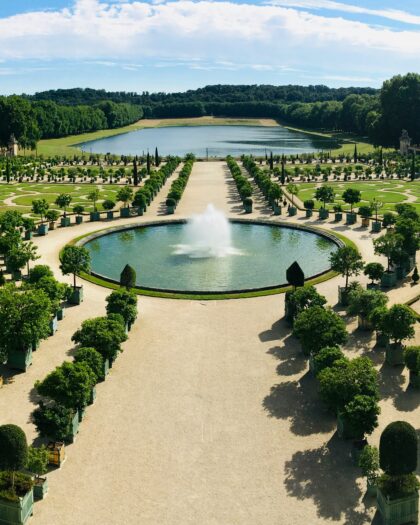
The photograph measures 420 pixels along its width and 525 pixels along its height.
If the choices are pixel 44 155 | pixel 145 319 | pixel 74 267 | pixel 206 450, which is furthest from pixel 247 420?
pixel 44 155

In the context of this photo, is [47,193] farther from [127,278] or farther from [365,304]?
[365,304]

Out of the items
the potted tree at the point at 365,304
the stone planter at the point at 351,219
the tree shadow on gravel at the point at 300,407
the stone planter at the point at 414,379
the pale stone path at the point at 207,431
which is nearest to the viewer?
the pale stone path at the point at 207,431

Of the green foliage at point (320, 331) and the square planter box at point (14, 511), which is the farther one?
the green foliage at point (320, 331)

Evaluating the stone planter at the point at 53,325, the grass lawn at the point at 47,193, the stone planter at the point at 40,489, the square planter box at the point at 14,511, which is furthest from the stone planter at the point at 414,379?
the grass lawn at the point at 47,193

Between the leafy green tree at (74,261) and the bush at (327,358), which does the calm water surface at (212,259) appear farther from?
the bush at (327,358)

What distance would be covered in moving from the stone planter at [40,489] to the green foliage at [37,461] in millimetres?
461

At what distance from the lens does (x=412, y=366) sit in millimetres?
28703

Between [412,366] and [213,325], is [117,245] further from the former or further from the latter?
[412,366]

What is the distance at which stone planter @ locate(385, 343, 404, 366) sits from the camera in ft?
103

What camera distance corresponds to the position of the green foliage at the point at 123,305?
1409 inches

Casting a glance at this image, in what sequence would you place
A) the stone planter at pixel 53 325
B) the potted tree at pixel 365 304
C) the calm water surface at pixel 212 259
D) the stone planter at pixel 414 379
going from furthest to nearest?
the calm water surface at pixel 212 259
the stone planter at pixel 53 325
the potted tree at pixel 365 304
the stone planter at pixel 414 379

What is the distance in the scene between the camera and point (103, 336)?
3028cm

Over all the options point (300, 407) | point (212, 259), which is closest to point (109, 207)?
point (212, 259)

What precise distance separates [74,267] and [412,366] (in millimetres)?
23799
